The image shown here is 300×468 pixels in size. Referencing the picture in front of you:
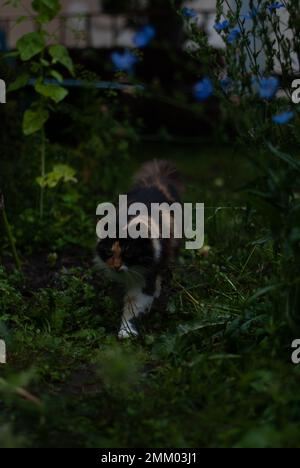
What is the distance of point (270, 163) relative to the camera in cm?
361

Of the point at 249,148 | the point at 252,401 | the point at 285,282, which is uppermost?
the point at 249,148

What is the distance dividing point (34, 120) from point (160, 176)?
965mm

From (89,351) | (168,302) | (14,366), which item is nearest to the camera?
(14,366)

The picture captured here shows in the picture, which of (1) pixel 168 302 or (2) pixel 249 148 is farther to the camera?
(1) pixel 168 302

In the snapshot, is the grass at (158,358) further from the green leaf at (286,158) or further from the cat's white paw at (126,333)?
the green leaf at (286,158)

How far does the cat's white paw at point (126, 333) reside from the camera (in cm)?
446

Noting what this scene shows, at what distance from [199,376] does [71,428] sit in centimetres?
63

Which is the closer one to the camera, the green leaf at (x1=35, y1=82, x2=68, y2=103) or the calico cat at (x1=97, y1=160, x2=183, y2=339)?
the calico cat at (x1=97, y1=160, x2=183, y2=339)

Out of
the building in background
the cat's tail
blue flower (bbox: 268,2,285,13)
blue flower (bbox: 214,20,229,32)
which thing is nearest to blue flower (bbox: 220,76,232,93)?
blue flower (bbox: 214,20,229,32)

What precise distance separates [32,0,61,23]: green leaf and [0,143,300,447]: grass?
5.09ft

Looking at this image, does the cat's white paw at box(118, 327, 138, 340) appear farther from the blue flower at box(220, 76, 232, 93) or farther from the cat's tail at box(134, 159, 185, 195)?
the cat's tail at box(134, 159, 185, 195)

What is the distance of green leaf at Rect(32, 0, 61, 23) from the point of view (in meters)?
5.46
